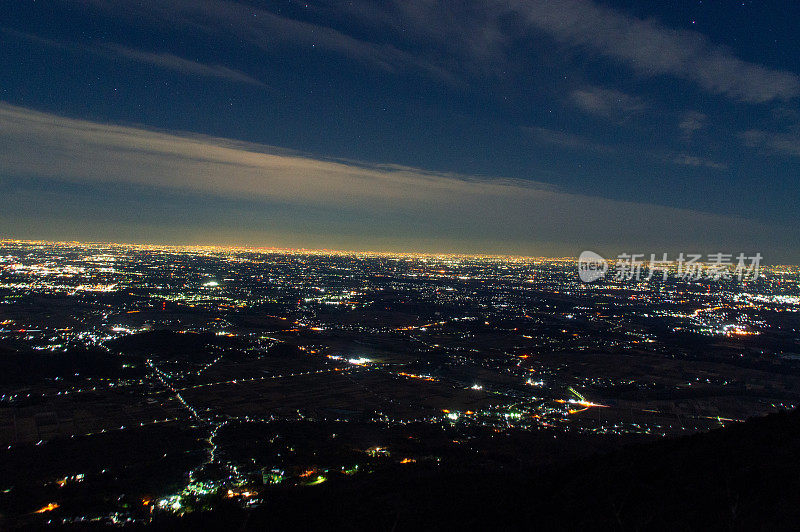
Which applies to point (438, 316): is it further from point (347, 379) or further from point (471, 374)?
point (347, 379)

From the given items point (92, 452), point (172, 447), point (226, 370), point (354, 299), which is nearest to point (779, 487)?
point (172, 447)

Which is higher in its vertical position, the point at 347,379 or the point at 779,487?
the point at 779,487

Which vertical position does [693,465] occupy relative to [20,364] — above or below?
above

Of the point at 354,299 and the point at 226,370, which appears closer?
the point at 226,370

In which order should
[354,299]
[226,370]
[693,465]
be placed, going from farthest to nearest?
1. [354,299]
2. [226,370]
3. [693,465]

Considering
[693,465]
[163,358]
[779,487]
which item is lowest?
[163,358]

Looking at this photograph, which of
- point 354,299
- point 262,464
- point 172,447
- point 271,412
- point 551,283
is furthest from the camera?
point 551,283

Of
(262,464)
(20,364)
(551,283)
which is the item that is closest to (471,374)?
(262,464)

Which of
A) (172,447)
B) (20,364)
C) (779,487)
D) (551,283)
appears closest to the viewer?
(779,487)

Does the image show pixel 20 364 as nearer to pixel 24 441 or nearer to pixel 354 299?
pixel 24 441
